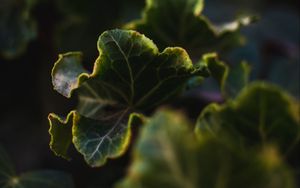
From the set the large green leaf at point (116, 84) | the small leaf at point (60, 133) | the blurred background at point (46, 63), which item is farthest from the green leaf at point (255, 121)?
the blurred background at point (46, 63)

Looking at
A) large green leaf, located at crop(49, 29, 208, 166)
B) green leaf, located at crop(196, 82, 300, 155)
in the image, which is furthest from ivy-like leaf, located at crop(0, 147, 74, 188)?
green leaf, located at crop(196, 82, 300, 155)

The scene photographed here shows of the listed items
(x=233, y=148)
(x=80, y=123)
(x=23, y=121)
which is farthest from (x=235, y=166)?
(x=23, y=121)

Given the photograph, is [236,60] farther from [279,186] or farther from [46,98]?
[279,186]

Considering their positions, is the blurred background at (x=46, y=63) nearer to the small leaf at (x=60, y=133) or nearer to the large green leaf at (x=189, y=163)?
the small leaf at (x=60, y=133)

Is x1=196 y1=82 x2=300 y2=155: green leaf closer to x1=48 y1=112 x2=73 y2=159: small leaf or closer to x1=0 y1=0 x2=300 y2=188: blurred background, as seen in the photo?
x1=48 y1=112 x2=73 y2=159: small leaf

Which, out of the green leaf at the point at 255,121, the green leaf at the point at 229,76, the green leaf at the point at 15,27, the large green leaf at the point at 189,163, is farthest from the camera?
the green leaf at the point at 15,27

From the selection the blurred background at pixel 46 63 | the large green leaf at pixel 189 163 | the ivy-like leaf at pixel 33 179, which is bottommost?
the large green leaf at pixel 189 163
